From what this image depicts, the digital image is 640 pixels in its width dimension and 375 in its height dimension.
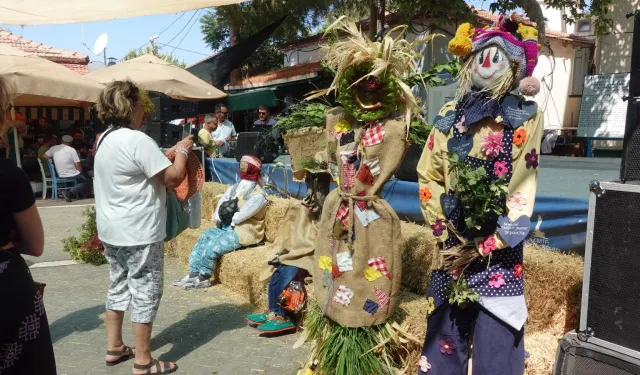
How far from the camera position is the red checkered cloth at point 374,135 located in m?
3.03

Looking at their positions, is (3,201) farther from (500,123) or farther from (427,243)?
(427,243)

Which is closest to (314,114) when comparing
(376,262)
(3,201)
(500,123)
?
(376,262)

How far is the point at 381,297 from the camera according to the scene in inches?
121

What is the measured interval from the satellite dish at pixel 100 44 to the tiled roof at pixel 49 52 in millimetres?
2633

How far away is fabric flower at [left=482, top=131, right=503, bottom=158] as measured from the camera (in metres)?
2.49

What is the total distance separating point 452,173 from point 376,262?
0.72 metres

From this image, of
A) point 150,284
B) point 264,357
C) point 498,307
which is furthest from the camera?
point 264,357

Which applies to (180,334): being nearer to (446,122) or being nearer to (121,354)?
(121,354)

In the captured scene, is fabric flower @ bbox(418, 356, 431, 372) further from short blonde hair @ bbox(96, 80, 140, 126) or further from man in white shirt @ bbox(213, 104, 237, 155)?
man in white shirt @ bbox(213, 104, 237, 155)

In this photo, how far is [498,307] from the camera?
250 cm

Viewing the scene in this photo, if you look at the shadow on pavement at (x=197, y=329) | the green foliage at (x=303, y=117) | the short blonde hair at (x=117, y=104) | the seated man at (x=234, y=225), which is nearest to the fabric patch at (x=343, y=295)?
the green foliage at (x=303, y=117)

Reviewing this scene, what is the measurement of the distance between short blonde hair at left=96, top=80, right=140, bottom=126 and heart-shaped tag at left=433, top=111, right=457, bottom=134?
75.0 inches

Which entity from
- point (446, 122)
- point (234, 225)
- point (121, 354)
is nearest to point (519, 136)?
point (446, 122)

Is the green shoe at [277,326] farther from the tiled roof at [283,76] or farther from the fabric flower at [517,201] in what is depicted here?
the tiled roof at [283,76]
